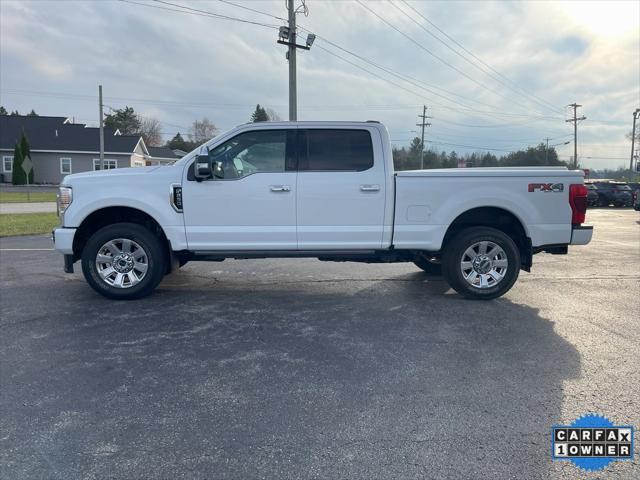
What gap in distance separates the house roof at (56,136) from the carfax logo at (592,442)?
5164 centimetres

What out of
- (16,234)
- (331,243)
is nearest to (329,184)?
(331,243)

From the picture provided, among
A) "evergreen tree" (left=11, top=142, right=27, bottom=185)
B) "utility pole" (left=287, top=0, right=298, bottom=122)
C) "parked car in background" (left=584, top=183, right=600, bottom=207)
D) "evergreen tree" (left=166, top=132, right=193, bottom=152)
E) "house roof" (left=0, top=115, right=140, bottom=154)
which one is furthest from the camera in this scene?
"evergreen tree" (left=166, top=132, right=193, bottom=152)

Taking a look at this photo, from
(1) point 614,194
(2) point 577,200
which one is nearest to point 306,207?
(2) point 577,200

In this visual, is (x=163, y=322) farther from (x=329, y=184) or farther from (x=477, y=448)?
(x=477, y=448)

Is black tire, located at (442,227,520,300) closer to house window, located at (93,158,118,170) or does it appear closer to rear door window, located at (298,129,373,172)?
rear door window, located at (298,129,373,172)

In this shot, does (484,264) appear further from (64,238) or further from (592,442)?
(64,238)

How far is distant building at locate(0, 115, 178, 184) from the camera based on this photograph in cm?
4891

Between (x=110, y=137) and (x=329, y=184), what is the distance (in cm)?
5074

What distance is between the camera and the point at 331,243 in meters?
5.99

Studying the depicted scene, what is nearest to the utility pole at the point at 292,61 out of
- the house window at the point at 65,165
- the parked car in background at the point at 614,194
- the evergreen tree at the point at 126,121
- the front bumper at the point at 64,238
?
the front bumper at the point at 64,238

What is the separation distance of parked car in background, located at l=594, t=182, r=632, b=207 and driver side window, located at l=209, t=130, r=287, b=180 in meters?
31.4

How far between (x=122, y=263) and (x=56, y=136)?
170 feet

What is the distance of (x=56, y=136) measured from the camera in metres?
49.8

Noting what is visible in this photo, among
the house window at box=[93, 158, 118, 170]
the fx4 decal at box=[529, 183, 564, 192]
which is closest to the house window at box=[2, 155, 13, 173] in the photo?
the house window at box=[93, 158, 118, 170]
